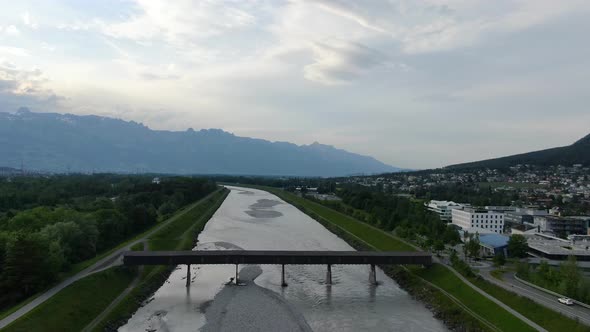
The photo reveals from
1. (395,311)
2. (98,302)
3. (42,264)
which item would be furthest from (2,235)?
(395,311)

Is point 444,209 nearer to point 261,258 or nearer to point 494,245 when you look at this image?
point 494,245

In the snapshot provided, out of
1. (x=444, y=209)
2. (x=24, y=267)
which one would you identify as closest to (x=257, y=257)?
(x=24, y=267)

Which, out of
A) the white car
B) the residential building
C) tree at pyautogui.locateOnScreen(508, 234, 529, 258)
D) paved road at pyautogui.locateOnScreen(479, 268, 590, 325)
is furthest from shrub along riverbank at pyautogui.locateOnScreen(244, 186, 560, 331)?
the residential building

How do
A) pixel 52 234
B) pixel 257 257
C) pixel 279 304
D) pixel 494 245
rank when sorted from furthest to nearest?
pixel 494 245, pixel 52 234, pixel 257 257, pixel 279 304

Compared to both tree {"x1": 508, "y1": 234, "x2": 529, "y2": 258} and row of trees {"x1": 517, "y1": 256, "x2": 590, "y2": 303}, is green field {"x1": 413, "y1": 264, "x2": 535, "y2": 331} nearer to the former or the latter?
row of trees {"x1": 517, "y1": 256, "x2": 590, "y2": 303}

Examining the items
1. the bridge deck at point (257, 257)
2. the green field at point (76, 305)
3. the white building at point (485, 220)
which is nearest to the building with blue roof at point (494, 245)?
the bridge deck at point (257, 257)
